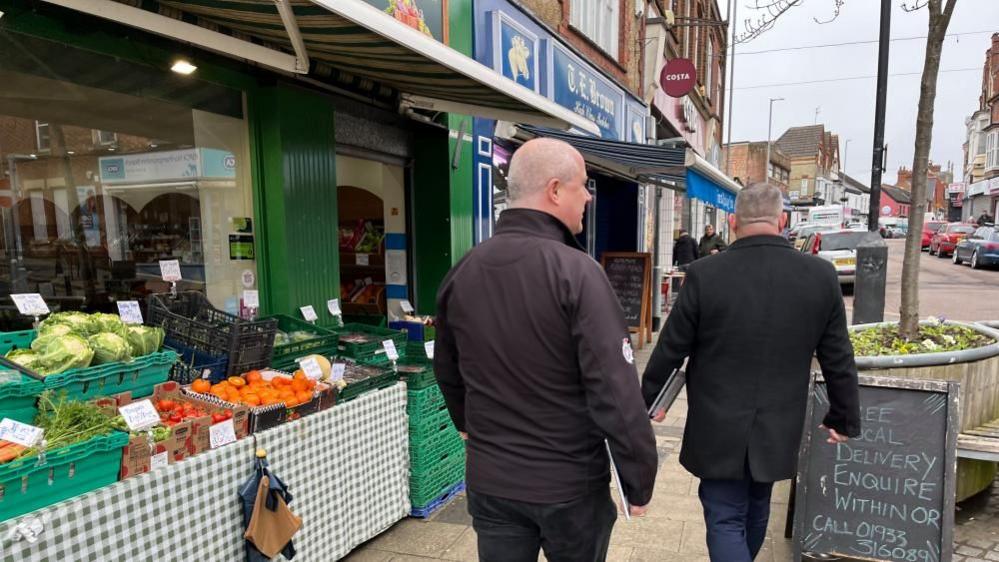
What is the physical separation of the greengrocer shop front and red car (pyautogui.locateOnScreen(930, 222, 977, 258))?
2826 cm

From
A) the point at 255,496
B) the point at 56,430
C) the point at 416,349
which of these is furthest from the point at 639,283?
the point at 56,430

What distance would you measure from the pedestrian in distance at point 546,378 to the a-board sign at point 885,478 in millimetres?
1671

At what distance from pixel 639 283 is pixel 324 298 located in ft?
18.7

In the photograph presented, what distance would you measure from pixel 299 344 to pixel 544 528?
2341mm

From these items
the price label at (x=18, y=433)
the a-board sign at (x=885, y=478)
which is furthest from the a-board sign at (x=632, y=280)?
the price label at (x=18, y=433)

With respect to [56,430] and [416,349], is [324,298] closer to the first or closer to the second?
[416,349]

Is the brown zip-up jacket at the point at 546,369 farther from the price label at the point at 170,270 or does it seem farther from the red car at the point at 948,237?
the red car at the point at 948,237

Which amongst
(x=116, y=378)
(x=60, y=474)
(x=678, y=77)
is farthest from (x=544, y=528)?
(x=678, y=77)

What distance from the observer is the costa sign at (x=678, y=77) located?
37.1 feet

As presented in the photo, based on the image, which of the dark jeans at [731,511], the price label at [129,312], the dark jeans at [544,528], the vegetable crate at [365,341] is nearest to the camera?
the dark jeans at [544,528]

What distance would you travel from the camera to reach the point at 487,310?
184 cm

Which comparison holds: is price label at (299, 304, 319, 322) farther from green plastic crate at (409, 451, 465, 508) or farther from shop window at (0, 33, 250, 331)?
green plastic crate at (409, 451, 465, 508)

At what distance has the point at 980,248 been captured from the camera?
21.2 metres

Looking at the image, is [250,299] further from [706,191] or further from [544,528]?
[706,191]
